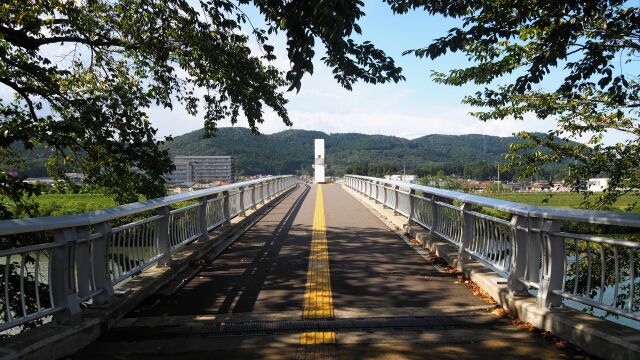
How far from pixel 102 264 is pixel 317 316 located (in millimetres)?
2294

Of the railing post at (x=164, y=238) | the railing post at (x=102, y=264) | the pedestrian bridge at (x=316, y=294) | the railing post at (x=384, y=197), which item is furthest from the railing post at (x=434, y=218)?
the railing post at (x=384, y=197)

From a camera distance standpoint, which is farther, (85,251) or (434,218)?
(434,218)

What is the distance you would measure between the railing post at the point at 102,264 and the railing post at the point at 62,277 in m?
0.50

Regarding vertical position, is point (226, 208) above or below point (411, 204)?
below

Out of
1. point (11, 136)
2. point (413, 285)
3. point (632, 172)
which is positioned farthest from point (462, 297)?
point (11, 136)

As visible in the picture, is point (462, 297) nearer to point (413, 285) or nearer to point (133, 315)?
point (413, 285)

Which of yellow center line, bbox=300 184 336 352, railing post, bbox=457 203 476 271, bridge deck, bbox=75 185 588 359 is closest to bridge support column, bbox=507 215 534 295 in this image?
bridge deck, bbox=75 185 588 359

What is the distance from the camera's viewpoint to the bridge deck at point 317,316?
13.2ft

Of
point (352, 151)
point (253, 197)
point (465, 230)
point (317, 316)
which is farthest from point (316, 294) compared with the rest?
point (352, 151)

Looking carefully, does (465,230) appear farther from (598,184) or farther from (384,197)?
(384,197)

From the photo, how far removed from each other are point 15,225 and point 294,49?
2.73 metres

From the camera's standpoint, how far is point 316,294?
19.0 feet

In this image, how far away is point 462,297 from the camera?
18.8ft

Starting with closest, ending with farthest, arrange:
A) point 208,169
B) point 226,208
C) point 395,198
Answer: point 226,208 → point 395,198 → point 208,169
